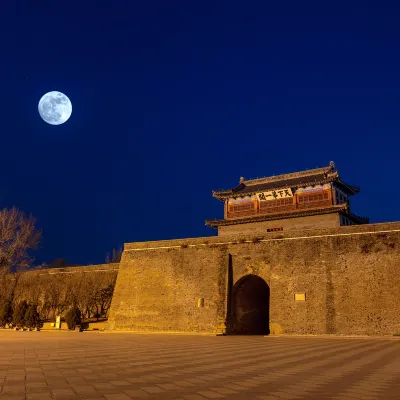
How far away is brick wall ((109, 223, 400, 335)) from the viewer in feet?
61.4

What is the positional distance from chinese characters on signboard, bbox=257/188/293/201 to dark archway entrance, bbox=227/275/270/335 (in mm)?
9219

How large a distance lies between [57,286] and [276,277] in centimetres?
1896

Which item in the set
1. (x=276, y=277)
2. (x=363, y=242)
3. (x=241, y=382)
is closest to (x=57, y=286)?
(x=276, y=277)

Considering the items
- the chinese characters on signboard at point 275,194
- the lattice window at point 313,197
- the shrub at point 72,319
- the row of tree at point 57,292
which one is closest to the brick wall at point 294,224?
the lattice window at point 313,197

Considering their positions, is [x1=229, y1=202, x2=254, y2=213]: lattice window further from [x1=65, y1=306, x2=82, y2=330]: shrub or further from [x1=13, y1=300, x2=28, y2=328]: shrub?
[x1=13, y1=300, x2=28, y2=328]: shrub

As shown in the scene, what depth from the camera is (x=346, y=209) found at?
28766 millimetres

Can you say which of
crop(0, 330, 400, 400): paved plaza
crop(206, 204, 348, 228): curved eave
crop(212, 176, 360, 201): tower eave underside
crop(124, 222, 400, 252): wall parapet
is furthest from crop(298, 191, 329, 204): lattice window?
crop(0, 330, 400, 400): paved plaza

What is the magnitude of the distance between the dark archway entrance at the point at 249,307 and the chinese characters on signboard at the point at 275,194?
363 inches

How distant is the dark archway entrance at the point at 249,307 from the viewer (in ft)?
72.3

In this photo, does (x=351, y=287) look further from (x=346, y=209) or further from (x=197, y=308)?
(x=346, y=209)

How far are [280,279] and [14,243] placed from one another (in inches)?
600

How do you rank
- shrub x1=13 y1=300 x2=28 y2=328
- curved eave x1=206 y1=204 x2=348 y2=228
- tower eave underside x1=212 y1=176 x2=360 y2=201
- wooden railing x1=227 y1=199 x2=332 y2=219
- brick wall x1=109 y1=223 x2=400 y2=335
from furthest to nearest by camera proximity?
tower eave underside x1=212 y1=176 x2=360 y2=201, wooden railing x1=227 y1=199 x2=332 y2=219, curved eave x1=206 y1=204 x2=348 y2=228, shrub x1=13 y1=300 x2=28 y2=328, brick wall x1=109 y1=223 x2=400 y2=335

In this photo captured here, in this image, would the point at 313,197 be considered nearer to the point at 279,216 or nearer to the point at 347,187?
the point at 279,216

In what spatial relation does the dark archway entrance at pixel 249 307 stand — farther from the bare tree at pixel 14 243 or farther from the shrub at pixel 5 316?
the shrub at pixel 5 316
